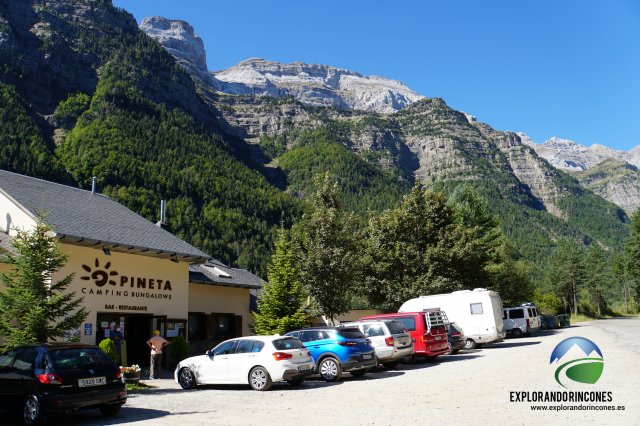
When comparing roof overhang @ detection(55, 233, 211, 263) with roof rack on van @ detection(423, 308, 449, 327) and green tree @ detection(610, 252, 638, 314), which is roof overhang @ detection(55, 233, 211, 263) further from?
green tree @ detection(610, 252, 638, 314)

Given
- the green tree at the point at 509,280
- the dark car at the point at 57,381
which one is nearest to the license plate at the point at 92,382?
the dark car at the point at 57,381

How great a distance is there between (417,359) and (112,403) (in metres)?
14.7

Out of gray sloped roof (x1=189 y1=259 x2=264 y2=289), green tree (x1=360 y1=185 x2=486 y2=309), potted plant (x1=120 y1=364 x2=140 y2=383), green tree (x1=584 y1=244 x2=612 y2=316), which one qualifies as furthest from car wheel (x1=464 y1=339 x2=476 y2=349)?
green tree (x1=584 y1=244 x2=612 y2=316)

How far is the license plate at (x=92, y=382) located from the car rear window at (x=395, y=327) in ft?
34.0

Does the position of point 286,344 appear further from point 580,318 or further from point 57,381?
point 580,318

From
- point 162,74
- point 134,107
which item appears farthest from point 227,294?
point 162,74

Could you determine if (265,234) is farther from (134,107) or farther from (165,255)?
(165,255)

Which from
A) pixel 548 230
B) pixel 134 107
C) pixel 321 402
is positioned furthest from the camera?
pixel 548 230

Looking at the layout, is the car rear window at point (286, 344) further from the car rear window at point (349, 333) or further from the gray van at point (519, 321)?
the gray van at point (519, 321)

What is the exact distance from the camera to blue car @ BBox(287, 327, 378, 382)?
52.4 feet

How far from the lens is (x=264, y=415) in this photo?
10148 millimetres

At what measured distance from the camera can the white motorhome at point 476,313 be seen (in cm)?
2652

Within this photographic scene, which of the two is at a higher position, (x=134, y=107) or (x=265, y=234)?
(x=134, y=107)

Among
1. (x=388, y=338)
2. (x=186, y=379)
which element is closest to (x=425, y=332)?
(x=388, y=338)
